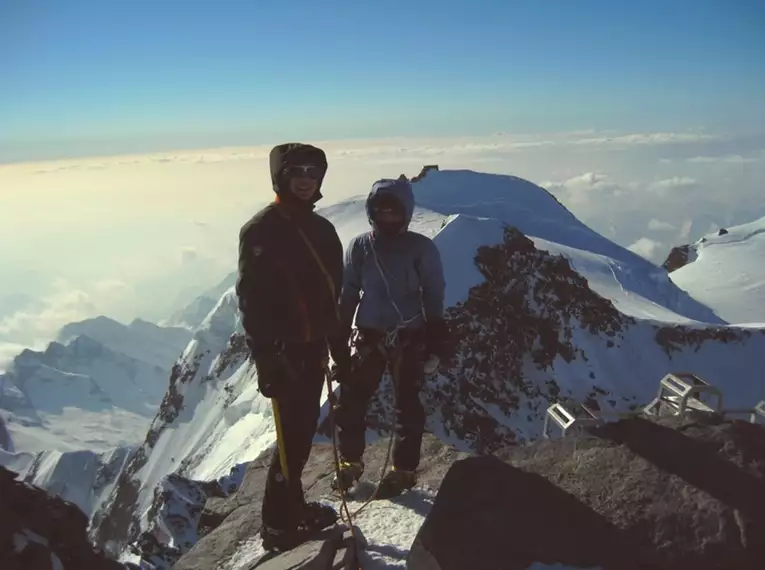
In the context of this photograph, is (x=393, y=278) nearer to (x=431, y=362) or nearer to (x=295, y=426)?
(x=431, y=362)

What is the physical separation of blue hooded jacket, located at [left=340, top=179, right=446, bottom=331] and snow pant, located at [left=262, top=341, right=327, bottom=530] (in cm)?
92

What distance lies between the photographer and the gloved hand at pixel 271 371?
5102 mm

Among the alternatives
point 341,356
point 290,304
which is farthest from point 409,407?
point 290,304

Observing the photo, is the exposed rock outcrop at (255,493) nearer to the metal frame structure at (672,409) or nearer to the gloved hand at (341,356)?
the gloved hand at (341,356)

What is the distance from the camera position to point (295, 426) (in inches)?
215

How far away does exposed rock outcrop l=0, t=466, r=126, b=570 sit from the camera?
6922 mm

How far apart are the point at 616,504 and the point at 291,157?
366cm

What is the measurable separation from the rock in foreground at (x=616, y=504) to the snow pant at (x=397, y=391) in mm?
1461

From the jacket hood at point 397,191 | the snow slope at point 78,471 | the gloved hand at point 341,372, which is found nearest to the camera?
the jacket hood at point 397,191

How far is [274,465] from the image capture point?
561cm

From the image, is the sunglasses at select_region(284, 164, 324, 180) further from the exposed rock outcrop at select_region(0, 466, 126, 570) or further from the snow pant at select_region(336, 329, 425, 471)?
the exposed rock outcrop at select_region(0, 466, 126, 570)

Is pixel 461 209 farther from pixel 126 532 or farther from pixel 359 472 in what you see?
pixel 359 472

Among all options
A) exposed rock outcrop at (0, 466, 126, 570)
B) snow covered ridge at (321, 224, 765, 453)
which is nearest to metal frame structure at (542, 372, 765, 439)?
exposed rock outcrop at (0, 466, 126, 570)

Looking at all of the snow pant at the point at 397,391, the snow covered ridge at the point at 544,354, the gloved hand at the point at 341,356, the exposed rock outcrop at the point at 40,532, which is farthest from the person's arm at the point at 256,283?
the snow covered ridge at the point at 544,354
